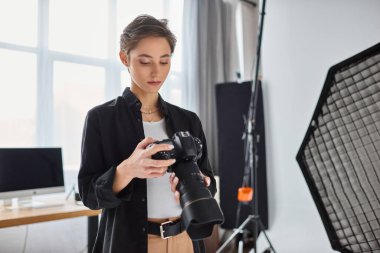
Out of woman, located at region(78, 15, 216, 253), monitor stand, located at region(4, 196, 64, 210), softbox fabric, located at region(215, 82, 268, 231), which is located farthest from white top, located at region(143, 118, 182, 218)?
softbox fabric, located at region(215, 82, 268, 231)

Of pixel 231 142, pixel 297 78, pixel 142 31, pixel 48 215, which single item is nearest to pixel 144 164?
pixel 142 31

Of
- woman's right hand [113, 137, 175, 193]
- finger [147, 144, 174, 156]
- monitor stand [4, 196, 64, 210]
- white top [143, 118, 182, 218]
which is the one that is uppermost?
finger [147, 144, 174, 156]

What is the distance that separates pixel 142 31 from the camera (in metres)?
0.59

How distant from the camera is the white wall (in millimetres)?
1293

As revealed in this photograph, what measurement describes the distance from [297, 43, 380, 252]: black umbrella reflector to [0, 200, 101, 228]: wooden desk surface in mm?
1046

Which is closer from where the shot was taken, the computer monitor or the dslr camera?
the dslr camera

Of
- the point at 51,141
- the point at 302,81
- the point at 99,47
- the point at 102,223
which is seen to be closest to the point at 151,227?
the point at 102,223

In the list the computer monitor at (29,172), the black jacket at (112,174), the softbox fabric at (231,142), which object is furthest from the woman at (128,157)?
the softbox fabric at (231,142)

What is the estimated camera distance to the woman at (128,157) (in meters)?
0.57

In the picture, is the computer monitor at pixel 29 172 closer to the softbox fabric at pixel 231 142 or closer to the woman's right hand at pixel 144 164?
the softbox fabric at pixel 231 142

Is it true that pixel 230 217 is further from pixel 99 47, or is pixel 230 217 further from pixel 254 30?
pixel 254 30

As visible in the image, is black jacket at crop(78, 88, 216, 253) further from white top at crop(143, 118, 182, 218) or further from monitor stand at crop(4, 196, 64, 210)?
monitor stand at crop(4, 196, 64, 210)

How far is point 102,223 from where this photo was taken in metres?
0.62

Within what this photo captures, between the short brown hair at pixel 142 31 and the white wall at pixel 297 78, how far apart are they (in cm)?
98
